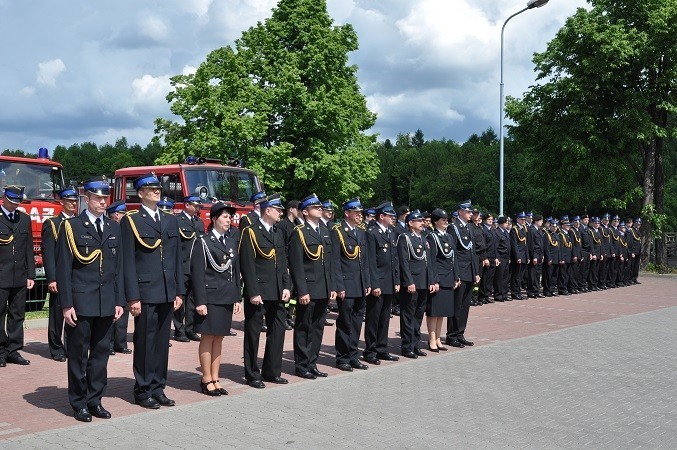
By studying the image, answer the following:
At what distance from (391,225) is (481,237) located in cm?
713

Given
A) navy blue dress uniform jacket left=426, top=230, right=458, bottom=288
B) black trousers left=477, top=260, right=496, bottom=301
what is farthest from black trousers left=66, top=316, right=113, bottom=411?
black trousers left=477, top=260, right=496, bottom=301

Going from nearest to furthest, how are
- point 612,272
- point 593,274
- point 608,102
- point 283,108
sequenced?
point 593,274 < point 612,272 < point 608,102 < point 283,108

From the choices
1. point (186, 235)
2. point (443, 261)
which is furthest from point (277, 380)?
point (443, 261)

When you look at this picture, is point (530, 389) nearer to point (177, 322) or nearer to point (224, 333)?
point (224, 333)

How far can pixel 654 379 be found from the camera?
9211 mm

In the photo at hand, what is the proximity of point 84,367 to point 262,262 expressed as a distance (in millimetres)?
2383

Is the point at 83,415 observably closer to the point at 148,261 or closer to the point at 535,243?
the point at 148,261

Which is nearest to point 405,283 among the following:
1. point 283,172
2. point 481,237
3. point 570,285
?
point 481,237

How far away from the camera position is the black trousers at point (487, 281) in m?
18.4

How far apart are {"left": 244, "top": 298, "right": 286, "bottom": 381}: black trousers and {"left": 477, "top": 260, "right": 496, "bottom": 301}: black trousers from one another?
10278 mm

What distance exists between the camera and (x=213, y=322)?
791 cm

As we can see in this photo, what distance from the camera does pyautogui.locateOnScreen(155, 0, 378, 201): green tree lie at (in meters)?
34.2

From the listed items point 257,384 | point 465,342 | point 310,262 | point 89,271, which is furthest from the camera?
point 465,342

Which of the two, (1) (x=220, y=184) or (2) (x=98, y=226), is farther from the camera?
(1) (x=220, y=184)
